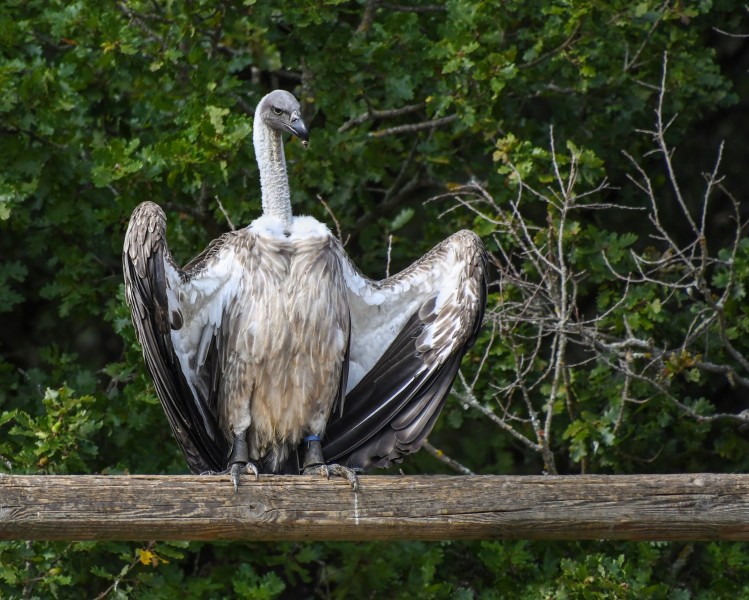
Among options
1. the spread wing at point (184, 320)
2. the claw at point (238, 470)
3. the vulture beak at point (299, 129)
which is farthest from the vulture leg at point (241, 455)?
the vulture beak at point (299, 129)

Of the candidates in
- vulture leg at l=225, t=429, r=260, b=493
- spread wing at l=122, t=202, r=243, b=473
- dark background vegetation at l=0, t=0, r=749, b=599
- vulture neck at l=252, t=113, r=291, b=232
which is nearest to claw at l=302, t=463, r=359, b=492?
vulture leg at l=225, t=429, r=260, b=493

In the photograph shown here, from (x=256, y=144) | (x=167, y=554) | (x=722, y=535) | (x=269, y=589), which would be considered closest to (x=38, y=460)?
(x=167, y=554)

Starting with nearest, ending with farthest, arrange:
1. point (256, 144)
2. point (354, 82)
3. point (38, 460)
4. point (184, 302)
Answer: point (184, 302) < point (256, 144) < point (38, 460) < point (354, 82)

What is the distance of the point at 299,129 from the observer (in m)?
5.42

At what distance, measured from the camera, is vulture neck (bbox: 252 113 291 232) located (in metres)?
5.50

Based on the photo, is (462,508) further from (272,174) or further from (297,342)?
(272,174)

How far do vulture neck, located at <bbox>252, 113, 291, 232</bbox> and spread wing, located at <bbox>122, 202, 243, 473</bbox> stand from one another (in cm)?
19

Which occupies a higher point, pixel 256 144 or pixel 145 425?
pixel 256 144

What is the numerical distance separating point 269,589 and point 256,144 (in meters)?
2.00

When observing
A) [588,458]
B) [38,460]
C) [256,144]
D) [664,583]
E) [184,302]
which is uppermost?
[256,144]

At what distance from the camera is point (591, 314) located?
7.55m

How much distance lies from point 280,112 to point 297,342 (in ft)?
3.00

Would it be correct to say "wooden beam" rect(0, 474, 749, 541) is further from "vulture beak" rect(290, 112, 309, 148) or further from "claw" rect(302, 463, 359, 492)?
"vulture beak" rect(290, 112, 309, 148)

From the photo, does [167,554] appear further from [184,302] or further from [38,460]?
[184,302]
